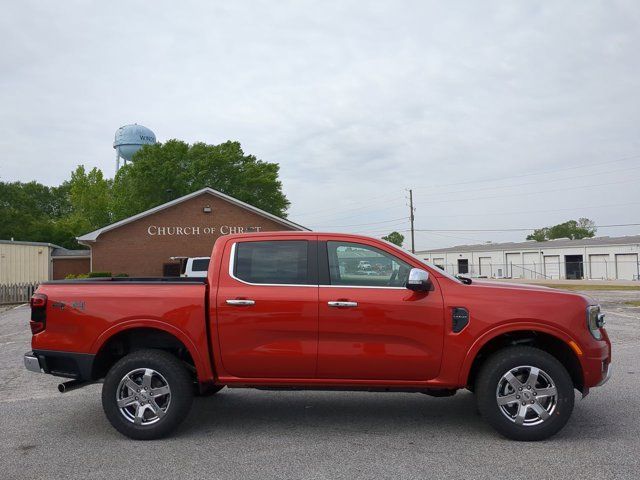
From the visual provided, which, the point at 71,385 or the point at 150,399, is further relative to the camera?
the point at 71,385

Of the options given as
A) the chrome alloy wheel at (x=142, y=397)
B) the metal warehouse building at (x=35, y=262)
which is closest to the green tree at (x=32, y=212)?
the metal warehouse building at (x=35, y=262)

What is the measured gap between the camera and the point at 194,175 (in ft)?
161

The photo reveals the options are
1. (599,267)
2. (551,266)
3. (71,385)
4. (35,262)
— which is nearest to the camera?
(71,385)

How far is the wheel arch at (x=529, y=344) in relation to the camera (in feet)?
16.4

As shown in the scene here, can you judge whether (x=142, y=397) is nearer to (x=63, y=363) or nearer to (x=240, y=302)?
(x=63, y=363)

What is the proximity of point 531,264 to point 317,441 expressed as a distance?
62.3 m

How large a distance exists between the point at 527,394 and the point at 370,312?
4.99 feet

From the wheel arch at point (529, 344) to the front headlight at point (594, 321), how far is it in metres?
0.25

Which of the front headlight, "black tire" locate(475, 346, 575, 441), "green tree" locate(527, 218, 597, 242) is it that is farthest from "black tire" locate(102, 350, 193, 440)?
"green tree" locate(527, 218, 597, 242)

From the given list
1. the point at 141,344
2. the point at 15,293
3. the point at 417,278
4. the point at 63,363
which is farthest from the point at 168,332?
the point at 15,293

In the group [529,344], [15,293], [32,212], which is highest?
[32,212]

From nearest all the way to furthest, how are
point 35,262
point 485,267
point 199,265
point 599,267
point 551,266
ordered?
point 199,265 → point 35,262 → point 599,267 → point 551,266 → point 485,267

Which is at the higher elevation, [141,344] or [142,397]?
[141,344]

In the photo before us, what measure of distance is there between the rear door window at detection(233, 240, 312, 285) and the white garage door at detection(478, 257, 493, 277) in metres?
65.3
